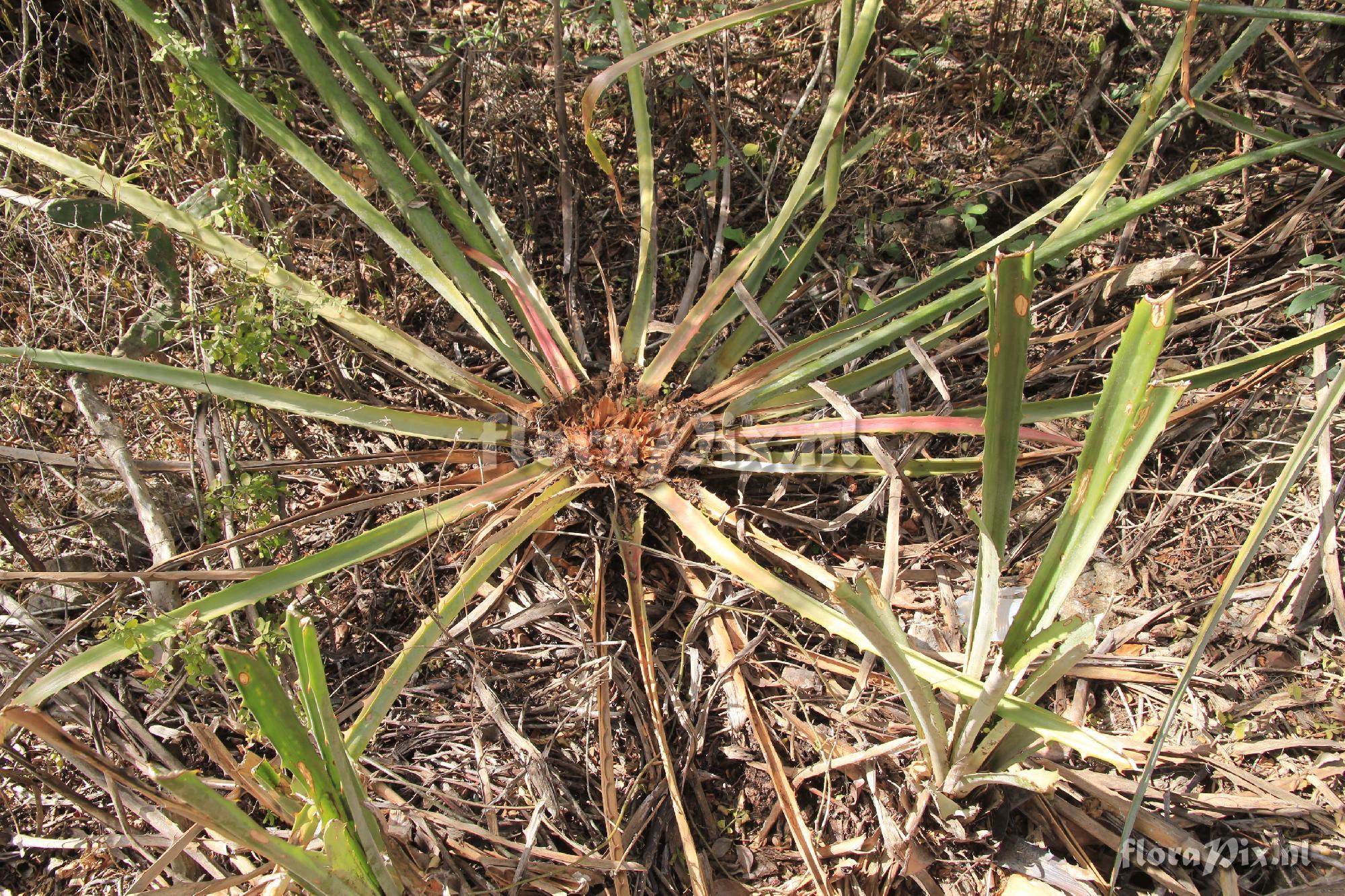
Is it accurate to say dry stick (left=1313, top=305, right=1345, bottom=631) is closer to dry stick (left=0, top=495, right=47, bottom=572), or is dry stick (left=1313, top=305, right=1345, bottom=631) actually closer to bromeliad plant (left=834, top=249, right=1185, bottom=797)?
bromeliad plant (left=834, top=249, right=1185, bottom=797)

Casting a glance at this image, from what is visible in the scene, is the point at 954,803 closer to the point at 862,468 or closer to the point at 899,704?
the point at 899,704

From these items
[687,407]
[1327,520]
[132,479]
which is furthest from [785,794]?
[132,479]

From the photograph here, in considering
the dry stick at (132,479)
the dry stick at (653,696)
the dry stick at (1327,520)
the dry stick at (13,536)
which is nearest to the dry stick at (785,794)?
the dry stick at (653,696)

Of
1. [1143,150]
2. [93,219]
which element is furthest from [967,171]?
[93,219]

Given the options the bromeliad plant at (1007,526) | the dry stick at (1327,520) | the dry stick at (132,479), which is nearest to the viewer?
the bromeliad plant at (1007,526)

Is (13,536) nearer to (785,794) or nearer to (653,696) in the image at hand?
(653,696)

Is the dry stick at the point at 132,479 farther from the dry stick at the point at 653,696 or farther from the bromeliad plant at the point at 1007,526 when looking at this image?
the bromeliad plant at the point at 1007,526
